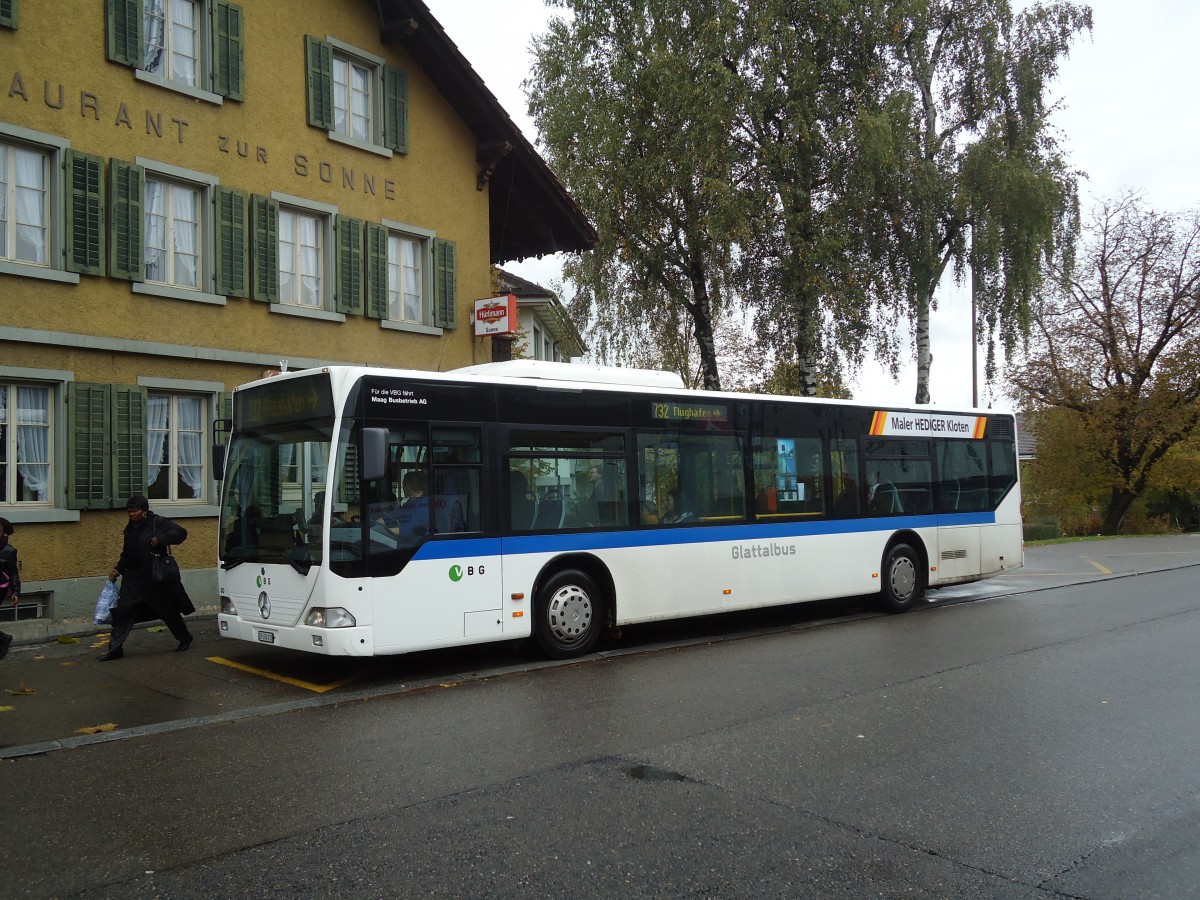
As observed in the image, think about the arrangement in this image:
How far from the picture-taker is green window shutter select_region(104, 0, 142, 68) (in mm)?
13609

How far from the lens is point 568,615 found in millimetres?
10188

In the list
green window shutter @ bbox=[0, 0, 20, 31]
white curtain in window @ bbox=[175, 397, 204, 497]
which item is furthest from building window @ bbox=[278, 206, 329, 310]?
green window shutter @ bbox=[0, 0, 20, 31]

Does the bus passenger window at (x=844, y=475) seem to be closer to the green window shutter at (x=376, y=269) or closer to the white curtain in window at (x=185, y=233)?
the green window shutter at (x=376, y=269)

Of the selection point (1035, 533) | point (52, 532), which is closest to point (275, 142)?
point (52, 532)

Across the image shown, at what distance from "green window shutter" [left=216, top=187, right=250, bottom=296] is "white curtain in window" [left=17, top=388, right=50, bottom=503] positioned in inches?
115

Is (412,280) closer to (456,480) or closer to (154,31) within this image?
(154,31)

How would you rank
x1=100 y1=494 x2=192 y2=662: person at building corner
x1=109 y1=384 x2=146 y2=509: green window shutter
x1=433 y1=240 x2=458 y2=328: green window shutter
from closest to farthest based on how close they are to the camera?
x1=100 y1=494 x2=192 y2=662: person at building corner < x1=109 y1=384 x2=146 y2=509: green window shutter < x1=433 y1=240 x2=458 y2=328: green window shutter

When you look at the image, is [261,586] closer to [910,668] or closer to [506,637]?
[506,637]

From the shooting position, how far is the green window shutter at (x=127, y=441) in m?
13.5

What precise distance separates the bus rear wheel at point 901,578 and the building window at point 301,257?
950 centimetres

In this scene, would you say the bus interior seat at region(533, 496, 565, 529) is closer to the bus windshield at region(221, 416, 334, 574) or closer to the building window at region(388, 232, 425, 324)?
the bus windshield at region(221, 416, 334, 574)

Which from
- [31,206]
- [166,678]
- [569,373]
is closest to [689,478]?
[569,373]

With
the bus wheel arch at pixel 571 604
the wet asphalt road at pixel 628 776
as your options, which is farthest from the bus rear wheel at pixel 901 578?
the bus wheel arch at pixel 571 604

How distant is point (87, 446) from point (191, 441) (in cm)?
163
